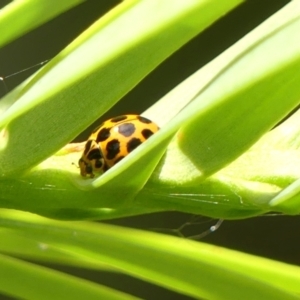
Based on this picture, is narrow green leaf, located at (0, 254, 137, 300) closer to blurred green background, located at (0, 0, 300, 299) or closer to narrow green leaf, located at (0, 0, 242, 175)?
narrow green leaf, located at (0, 0, 242, 175)

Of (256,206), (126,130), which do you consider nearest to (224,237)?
(126,130)

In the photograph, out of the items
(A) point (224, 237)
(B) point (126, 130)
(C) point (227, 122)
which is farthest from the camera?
(A) point (224, 237)

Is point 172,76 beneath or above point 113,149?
above

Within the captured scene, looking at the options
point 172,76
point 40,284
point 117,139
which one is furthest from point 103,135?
point 172,76

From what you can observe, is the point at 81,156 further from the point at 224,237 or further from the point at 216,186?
the point at 224,237

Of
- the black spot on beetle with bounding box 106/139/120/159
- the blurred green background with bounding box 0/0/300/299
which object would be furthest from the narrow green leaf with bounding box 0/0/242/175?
the blurred green background with bounding box 0/0/300/299

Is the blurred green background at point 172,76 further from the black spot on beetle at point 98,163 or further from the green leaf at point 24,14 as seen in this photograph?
the green leaf at point 24,14

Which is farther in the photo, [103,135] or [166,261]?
[103,135]

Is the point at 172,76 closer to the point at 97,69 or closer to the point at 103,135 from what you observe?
the point at 103,135
